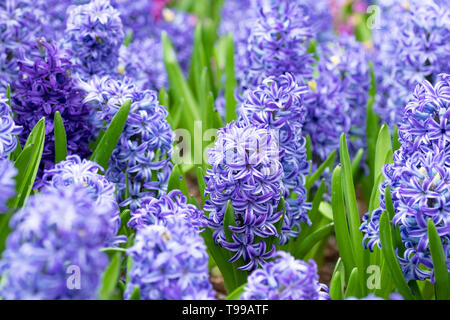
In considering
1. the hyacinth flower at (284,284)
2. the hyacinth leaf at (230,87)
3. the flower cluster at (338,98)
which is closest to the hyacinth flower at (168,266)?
the hyacinth flower at (284,284)

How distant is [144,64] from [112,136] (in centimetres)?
159

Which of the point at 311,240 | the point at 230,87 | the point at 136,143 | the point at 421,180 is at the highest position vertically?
the point at 230,87

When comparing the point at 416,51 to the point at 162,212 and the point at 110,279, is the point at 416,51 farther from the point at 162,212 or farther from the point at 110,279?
the point at 110,279

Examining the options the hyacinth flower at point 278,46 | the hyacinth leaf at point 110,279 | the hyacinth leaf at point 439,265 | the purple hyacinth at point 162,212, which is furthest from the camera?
the hyacinth flower at point 278,46

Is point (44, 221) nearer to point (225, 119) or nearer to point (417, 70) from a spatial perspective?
point (225, 119)

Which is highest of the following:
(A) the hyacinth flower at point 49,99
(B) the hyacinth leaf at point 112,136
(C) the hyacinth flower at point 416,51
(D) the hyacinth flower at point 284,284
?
(C) the hyacinth flower at point 416,51

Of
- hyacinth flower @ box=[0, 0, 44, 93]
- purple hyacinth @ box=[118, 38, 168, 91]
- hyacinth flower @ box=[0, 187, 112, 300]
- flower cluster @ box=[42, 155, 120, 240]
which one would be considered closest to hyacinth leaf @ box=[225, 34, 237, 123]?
purple hyacinth @ box=[118, 38, 168, 91]

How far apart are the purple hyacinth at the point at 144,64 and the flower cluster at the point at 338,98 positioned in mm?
1031

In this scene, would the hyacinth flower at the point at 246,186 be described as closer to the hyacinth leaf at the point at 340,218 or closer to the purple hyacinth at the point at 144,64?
the hyacinth leaf at the point at 340,218

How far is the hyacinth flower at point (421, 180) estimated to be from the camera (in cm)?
231

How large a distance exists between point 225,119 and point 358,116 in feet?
2.94

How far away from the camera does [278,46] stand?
3.45 meters

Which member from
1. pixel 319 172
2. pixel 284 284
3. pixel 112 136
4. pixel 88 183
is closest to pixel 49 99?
pixel 112 136

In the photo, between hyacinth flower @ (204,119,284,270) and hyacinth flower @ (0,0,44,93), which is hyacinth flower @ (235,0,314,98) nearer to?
hyacinth flower @ (204,119,284,270)
